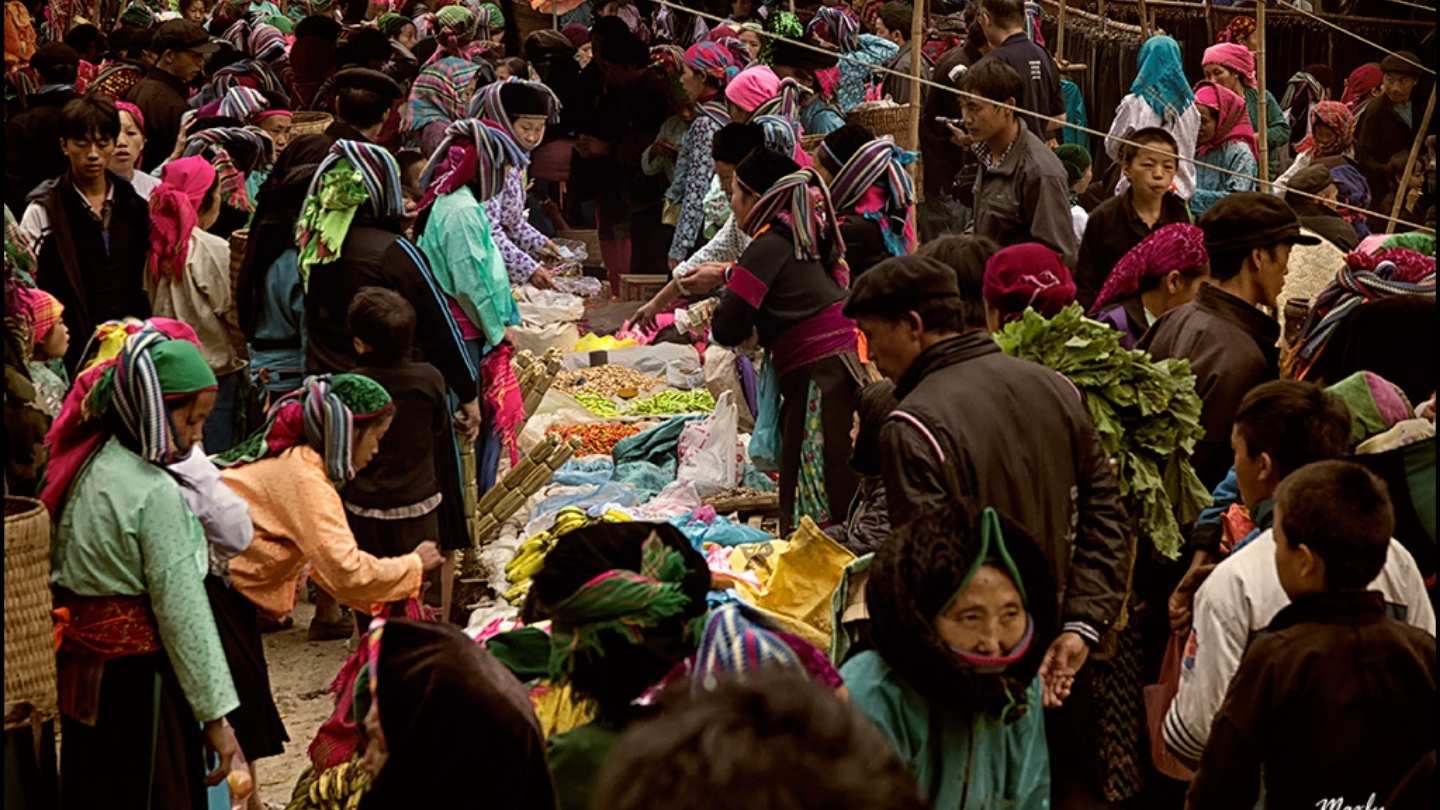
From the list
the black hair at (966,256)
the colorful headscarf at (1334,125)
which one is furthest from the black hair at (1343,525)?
the colorful headscarf at (1334,125)

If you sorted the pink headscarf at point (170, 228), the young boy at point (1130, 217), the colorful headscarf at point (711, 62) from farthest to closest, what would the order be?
the colorful headscarf at point (711, 62)
the pink headscarf at point (170, 228)
the young boy at point (1130, 217)

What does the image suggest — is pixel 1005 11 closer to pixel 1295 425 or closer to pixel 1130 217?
pixel 1130 217

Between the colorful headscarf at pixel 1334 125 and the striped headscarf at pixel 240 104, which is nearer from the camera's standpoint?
the striped headscarf at pixel 240 104

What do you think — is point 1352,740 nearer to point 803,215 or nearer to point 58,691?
point 58,691

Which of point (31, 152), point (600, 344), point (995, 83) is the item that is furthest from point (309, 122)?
point (995, 83)

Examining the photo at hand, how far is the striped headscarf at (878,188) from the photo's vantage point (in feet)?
27.4

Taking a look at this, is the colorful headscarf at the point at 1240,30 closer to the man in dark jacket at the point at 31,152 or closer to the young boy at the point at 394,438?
the man in dark jacket at the point at 31,152

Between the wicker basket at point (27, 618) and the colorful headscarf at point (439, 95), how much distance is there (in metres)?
8.51

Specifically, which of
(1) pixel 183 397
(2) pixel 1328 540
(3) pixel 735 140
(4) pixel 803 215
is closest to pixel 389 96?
(3) pixel 735 140

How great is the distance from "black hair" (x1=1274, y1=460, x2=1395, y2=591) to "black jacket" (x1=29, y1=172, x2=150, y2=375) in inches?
217

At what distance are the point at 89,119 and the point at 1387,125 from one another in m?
8.16

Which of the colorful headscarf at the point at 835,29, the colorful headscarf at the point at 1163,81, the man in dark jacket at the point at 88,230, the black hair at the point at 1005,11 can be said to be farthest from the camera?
the colorful headscarf at the point at 835,29

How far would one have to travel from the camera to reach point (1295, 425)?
181 inches

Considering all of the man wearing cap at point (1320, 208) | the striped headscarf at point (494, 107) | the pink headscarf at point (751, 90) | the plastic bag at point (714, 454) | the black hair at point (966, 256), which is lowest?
the plastic bag at point (714, 454)
